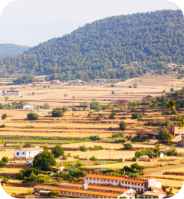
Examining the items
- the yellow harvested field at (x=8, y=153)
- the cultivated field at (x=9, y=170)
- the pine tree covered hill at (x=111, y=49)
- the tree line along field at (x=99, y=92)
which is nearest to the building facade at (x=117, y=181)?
the cultivated field at (x=9, y=170)

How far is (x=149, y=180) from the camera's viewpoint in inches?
835

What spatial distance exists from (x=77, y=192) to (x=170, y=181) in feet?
18.1

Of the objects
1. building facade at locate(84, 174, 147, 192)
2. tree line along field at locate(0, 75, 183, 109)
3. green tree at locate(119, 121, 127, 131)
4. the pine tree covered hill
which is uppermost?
the pine tree covered hill

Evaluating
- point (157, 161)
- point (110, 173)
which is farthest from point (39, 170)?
point (157, 161)

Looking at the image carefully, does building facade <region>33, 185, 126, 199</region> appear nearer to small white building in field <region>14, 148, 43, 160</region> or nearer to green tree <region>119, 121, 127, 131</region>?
small white building in field <region>14, 148, 43, 160</region>

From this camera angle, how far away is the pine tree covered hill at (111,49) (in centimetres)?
11789

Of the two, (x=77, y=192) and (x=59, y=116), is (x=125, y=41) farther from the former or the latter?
(x=77, y=192)

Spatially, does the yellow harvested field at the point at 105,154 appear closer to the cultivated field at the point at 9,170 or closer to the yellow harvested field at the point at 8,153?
the yellow harvested field at the point at 8,153

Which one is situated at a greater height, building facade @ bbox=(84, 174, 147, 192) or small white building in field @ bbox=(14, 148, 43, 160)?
small white building in field @ bbox=(14, 148, 43, 160)

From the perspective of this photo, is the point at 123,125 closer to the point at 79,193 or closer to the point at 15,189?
the point at 15,189

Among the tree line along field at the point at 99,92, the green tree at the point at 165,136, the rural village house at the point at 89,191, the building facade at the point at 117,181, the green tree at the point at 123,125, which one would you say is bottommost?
the rural village house at the point at 89,191

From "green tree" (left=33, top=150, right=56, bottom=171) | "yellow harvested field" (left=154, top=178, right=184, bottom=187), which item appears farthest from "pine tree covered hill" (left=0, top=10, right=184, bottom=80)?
"yellow harvested field" (left=154, top=178, right=184, bottom=187)

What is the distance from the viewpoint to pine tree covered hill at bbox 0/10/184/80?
11789 centimetres

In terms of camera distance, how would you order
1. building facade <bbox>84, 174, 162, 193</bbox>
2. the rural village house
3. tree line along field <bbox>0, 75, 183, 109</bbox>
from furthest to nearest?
tree line along field <bbox>0, 75, 183, 109</bbox>
building facade <bbox>84, 174, 162, 193</bbox>
the rural village house
